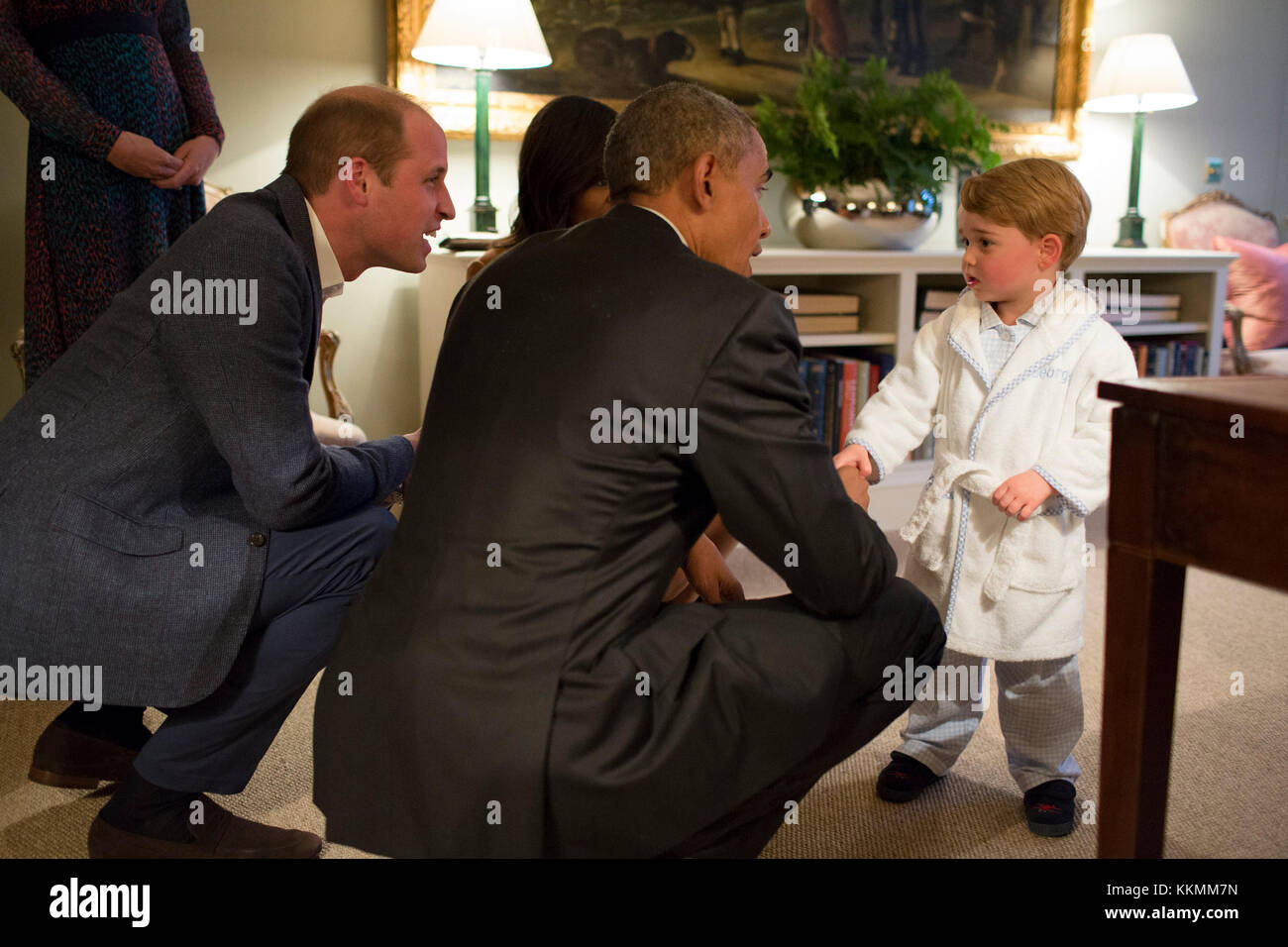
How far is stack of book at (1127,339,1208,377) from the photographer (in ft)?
12.9

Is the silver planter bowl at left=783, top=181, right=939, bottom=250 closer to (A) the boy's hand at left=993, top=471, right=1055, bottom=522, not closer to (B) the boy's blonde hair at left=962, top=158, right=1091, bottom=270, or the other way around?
(B) the boy's blonde hair at left=962, top=158, right=1091, bottom=270

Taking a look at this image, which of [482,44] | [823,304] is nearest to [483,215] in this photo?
[482,44]

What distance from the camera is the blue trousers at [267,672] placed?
1.56 metres

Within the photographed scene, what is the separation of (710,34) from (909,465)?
4.92ft

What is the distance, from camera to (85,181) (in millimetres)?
2291

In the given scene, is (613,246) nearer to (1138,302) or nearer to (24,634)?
(24,634)

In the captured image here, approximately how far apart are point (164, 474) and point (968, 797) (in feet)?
4.46

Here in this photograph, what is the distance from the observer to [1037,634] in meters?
1.79

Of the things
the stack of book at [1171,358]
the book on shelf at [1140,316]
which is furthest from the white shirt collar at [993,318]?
the stack of book at [1171,358]

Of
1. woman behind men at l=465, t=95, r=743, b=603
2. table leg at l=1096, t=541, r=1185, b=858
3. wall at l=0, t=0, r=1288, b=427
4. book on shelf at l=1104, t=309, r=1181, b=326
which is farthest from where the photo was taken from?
book on shelf at l=1104, t=309, r=1181, b=326

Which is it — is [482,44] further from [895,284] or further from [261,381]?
[261,381]

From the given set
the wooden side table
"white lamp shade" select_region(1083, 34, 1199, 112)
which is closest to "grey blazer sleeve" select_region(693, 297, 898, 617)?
the wooden side table

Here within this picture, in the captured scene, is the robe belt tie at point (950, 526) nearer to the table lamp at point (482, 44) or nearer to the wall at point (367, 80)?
the wall at point (367, 80)
